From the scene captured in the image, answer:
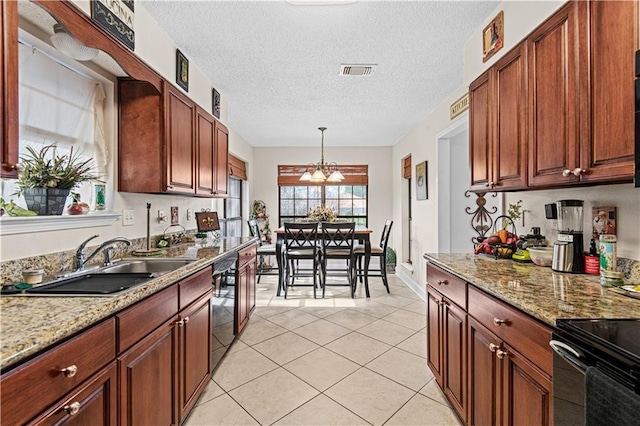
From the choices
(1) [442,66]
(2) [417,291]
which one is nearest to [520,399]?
(1) [442,66]

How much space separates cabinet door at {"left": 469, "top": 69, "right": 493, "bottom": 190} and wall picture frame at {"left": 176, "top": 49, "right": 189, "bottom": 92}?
2.27m

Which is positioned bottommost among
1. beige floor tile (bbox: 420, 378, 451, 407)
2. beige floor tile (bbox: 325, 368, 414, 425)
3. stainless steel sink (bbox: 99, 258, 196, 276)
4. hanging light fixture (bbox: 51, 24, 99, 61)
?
beige floor tile (bbox: 325, 368, 414, 425)

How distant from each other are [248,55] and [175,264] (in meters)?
1.80

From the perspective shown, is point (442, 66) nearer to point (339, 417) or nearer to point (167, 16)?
point (167, 16)

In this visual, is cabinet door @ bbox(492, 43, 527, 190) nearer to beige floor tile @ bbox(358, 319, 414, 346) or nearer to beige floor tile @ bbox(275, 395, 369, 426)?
beige floor tile @ bbox(275, 395, 369, 426)

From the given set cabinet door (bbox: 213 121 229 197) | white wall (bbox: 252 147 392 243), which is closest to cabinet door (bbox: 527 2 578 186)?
cabinet door (bbox: 213 121 229 197)

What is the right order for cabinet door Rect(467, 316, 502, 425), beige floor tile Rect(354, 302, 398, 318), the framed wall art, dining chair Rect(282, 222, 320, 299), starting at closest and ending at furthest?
1. cabinet door Rect(467, 316, 502, 425)
2. the framed wall art
3. beige floor tile Rect(354, 302, 398, 318)
4. dining chair Rect(282, 222, 320, 299)

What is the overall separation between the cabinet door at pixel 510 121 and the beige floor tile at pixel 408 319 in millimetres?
1949

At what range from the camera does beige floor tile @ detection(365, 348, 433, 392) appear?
7.46 feet

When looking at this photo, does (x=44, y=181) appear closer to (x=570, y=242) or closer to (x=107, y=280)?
(x=107, y=280)

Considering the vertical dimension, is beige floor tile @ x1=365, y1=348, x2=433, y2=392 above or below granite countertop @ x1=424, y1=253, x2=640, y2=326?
below

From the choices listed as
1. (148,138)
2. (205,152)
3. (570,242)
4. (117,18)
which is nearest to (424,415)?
(570,242)

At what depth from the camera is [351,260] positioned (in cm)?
436

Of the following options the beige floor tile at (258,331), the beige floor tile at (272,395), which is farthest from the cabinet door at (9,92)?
the beige floor tile at (258,331)
